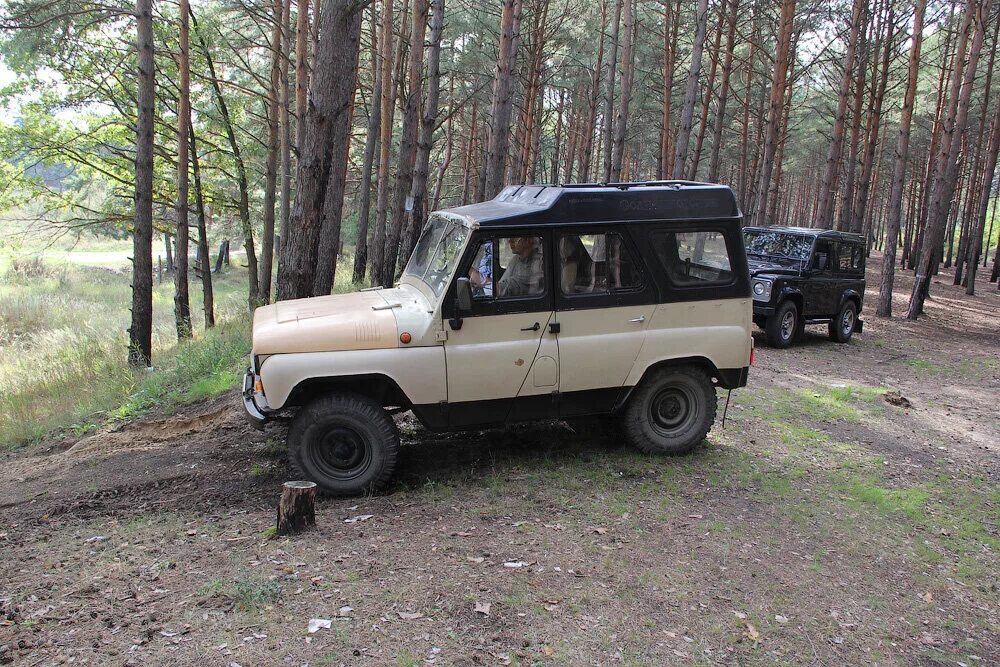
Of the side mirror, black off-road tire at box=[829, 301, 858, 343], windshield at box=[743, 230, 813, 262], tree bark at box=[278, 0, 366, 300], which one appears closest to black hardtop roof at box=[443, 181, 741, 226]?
the side mirror

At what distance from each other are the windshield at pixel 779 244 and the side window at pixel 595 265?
830 centimetres

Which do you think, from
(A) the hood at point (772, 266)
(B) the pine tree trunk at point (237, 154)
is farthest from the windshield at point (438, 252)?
(B) the pine tree trunk at point (237, 154)

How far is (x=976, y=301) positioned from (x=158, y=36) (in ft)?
85.6

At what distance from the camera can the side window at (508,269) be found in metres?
5.79

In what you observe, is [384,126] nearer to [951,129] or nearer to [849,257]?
[849,257]

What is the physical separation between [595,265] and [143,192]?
9819mm

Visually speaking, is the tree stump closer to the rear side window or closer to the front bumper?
the front bumper

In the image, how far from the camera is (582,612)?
13.7 feet

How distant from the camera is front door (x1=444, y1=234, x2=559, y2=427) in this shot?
18.9 feet

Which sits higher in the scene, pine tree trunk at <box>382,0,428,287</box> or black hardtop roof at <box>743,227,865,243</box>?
pine tree trunk at <box>382,0,428,287</box>

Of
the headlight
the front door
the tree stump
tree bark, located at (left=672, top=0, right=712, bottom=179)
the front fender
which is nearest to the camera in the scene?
the tree stump

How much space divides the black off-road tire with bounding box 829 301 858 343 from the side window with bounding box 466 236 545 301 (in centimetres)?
1029

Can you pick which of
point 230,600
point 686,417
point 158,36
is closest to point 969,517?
point 686,417

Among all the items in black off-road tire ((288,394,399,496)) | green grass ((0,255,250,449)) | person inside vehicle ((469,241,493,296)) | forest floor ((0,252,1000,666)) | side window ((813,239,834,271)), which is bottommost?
green grass ((0,255,250,449))
